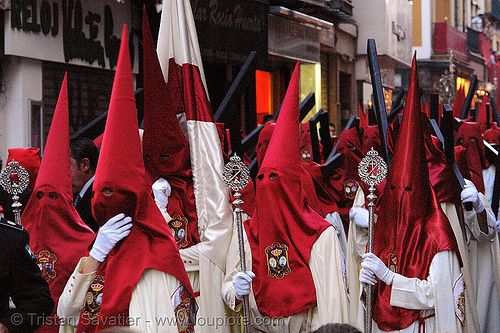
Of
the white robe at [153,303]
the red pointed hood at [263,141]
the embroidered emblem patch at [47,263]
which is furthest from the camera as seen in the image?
the red pointed hood at [263,141]

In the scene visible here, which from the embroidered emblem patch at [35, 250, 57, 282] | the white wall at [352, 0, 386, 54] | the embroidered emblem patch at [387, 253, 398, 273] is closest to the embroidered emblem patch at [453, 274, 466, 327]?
the embroidered emblem patch at [387, 253, 398, 273]

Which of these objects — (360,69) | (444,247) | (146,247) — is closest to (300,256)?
(444,247)

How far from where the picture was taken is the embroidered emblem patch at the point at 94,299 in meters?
3.74

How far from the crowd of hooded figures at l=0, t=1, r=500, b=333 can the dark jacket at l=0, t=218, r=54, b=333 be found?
2cm

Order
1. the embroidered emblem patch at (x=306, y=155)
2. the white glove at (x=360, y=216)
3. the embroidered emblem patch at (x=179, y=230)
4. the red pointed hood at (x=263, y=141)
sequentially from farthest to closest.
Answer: the embroidered emblem patch at (x=306, y=155) → the red pointed hood at (x=263, y=141) → the white glove at (x=360, y=216) → the embroidered emblem patch at (x=179, y=230)

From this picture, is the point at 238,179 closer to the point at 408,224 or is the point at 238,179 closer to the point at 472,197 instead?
the point at 408,224

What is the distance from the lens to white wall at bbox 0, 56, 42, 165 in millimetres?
9742

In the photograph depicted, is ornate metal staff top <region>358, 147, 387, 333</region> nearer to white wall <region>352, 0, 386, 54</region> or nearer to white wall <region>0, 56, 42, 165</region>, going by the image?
white wall <region>0, 56, 42, 165</region>

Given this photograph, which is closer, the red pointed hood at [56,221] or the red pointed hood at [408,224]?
the red pointed hood at [408,224]

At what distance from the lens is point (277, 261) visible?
4621 millimetres

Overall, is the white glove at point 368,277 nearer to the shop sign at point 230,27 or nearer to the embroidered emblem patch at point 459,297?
the embroidered emblem patch at point 459,297

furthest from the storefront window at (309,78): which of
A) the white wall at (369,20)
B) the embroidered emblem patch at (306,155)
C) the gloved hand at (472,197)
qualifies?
the gloved hand at (472,197)

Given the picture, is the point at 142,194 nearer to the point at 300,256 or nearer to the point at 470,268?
the point at 300,256

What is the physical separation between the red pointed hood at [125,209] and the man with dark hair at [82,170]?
1.39 meters
